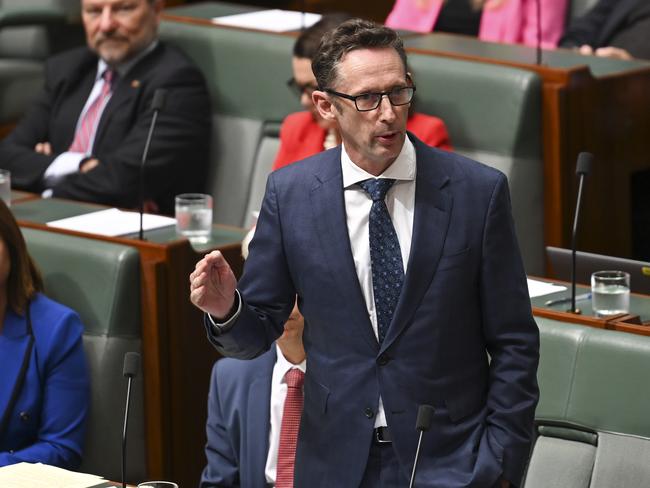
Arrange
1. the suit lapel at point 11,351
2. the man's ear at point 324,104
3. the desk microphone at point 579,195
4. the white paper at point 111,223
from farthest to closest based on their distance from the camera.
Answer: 1. the white paper at point 111,223
2. the suit lapel at point 11,351
3. the desk microphone at point 579,195
4. the man's ear at point 324,104

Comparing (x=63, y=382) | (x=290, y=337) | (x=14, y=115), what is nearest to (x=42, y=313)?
(x=63, y=382)

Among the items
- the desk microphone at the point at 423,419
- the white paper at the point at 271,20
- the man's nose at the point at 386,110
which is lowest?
the desk microphone at the point at 423,419

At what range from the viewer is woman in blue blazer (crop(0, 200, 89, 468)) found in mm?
2146

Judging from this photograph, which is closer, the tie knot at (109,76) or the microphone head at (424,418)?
the microphone head at (424,418)

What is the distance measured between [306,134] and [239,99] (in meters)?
0.40

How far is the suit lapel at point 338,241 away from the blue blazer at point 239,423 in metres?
0.38

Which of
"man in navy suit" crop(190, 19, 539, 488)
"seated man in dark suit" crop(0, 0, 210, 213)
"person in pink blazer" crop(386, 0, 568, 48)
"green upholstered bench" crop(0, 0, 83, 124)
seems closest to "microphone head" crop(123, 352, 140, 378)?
"man in navy suit" crop(190, 19, 539, 488)

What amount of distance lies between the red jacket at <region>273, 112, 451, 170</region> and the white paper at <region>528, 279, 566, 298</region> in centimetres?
55

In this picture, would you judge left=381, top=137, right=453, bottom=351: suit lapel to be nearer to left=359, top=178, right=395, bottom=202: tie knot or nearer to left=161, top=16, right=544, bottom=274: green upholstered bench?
left=359, top=178, right=395, bottom=202: tie knot

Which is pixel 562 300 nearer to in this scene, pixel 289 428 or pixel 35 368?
pixel 289 428

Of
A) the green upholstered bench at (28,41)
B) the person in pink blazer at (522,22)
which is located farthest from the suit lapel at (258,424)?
the green upholstered bench at (28,41)

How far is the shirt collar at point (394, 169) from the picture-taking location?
1531mm

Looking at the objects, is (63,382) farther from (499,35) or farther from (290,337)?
(499,35)

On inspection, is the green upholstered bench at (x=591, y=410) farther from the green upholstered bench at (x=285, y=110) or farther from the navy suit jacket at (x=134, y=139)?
the navy suit jacket at (x=134, y=139)
